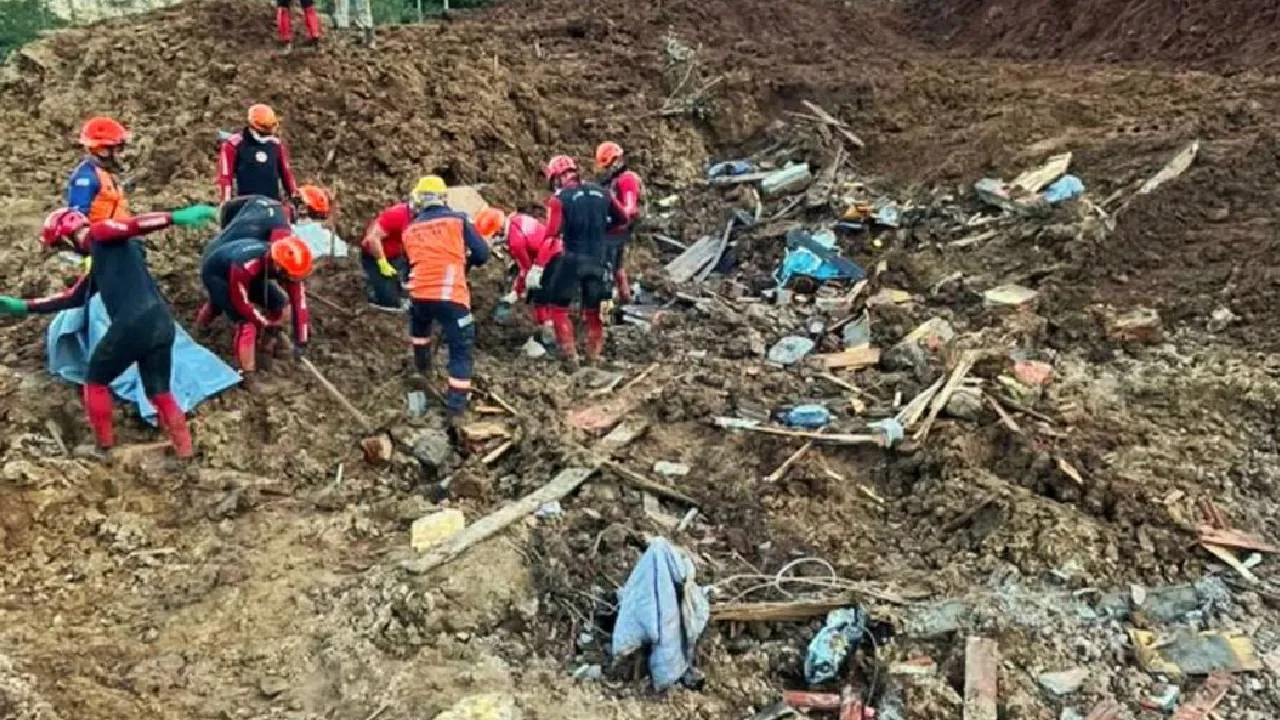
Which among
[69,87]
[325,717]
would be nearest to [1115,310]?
[325,717]

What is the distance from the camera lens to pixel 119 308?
7043 millimetres

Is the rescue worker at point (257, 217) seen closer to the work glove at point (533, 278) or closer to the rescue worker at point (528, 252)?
the rescue worker at point (528, 252)

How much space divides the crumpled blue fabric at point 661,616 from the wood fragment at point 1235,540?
10.7 ft

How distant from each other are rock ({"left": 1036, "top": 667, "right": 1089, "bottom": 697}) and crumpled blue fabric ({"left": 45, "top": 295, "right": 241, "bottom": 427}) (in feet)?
17.8

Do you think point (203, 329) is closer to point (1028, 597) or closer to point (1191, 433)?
point (1028, 597)

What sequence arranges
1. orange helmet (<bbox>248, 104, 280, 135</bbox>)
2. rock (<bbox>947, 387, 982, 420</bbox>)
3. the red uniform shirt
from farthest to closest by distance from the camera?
orange helmet (<bbox>248, 104, 280, 135</bbox>) → the red uniform shirt → rock (<bbox>947, 387, 982, 420</bbox>)

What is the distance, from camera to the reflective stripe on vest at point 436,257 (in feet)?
26.6

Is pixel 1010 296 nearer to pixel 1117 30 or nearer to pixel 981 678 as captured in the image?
pixel 981 678

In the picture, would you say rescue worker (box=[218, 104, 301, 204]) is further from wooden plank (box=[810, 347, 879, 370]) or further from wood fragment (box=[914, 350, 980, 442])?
wood fragment (box=[914, 350, 980, 442])

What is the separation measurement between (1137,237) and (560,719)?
774cm

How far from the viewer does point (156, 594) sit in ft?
21.2

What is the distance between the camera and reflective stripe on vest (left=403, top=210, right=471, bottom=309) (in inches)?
319

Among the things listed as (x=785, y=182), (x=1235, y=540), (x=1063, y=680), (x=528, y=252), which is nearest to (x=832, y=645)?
(x=1063, y=680)

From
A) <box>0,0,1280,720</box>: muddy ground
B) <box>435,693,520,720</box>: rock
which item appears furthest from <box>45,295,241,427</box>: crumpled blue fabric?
<box>435,693,520,720</box>: rock
